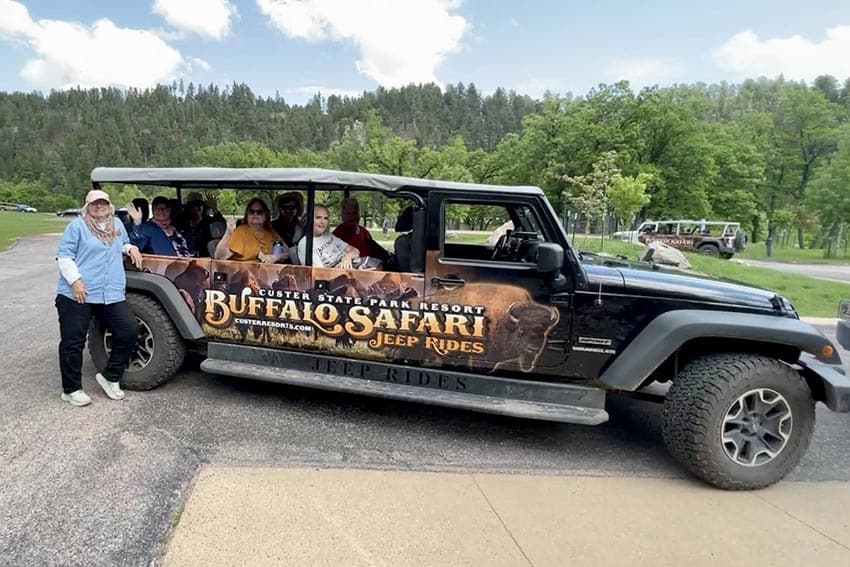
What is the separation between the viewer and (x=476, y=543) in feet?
8.64

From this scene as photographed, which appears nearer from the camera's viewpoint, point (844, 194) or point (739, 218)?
point (844, 194)

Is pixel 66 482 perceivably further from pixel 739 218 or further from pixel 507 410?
pixel 739 218

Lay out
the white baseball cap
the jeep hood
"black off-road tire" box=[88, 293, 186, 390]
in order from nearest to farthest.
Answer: the jeep hood
the white baseball cap
"black off-road tire" box=[88, 293, 186, 390]

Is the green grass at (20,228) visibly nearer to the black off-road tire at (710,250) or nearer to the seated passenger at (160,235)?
the seated passenger at (160,235)

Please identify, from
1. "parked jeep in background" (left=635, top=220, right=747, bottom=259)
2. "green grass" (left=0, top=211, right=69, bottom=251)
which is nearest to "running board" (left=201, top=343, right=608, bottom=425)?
"green grass" (left=0, top=211, right=69, bottom=251)

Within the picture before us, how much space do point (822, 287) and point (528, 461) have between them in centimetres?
1530

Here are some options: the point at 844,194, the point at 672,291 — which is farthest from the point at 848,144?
the point at 672,291

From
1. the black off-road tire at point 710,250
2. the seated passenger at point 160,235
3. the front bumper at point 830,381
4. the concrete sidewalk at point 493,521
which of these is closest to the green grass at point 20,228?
the seated passenger at point 160,235

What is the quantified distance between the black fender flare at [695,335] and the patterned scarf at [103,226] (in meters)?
3.85

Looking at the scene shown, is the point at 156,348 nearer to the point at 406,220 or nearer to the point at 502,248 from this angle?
the point at 406,220

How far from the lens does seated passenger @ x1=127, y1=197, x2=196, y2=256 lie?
184 inches

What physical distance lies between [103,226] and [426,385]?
2.76 m

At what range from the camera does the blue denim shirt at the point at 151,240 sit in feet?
15.3

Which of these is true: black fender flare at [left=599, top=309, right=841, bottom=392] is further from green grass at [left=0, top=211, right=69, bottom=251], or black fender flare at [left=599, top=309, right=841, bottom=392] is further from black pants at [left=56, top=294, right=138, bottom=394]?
green grass at [left=0, top=211, right=69, bottom=251]
